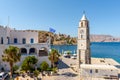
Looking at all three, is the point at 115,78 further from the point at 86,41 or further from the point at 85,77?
the point at 86,41

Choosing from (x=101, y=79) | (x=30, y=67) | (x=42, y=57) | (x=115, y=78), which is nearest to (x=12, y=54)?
(x=30, y=67)

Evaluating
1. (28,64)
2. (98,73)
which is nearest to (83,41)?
(98,73)

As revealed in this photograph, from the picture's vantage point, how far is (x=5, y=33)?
1506 inches

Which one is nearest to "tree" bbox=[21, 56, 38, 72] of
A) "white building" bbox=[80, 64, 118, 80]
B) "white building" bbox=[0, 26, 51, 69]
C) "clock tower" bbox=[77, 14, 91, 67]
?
"white building" bbox=[0, 26, 51, 69]

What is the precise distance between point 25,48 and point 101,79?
16287mm

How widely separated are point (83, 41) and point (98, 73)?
764 cm

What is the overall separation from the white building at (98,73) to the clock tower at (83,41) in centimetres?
529

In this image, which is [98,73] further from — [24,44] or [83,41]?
[24,44]

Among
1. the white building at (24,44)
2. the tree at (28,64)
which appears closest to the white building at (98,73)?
the tree at (28,64)

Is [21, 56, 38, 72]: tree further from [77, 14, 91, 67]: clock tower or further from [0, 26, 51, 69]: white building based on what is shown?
[77, 14, 91, 67]: clock tower

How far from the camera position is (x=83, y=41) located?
37156mm

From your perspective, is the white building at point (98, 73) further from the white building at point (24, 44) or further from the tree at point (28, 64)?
the white building at point (24, 44)

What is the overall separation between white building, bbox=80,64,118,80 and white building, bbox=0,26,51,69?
872 cm

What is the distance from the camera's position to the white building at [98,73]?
102ft
